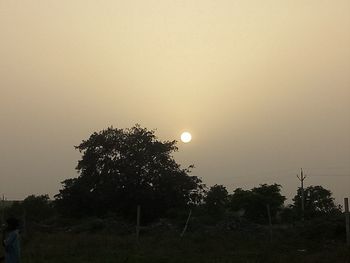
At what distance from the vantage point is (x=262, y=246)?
20406mm

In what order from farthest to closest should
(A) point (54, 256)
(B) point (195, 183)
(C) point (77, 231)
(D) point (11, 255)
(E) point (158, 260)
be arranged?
(B) point (195, 183), (C) point (77, 231), (A) point (54, 256), (E) point (158, 260), (D) point (11, 255)

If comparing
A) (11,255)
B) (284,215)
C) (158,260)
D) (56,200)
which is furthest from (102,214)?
(11,255)

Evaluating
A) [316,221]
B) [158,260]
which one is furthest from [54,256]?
[316,221]

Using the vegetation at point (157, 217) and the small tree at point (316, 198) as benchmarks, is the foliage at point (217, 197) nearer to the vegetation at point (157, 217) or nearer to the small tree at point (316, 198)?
the vegetation at point (157, 217)

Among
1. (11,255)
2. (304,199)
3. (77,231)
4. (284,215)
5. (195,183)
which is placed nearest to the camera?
(11,255)

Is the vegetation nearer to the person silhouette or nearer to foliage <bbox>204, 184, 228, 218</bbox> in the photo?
foliage <bbox>204, 184, 228, 218</bbox>

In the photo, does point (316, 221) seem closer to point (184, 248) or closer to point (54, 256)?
point (184, 248)

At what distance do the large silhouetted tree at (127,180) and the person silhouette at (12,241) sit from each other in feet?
93.8

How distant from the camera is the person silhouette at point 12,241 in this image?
10.2 m

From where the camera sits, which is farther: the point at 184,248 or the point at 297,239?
the point at 297,239

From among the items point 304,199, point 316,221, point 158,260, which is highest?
point 304,199

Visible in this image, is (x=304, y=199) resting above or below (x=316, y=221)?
above

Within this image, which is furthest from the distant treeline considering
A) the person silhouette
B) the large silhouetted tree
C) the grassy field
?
the person silhouette

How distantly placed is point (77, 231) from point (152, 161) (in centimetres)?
1259
